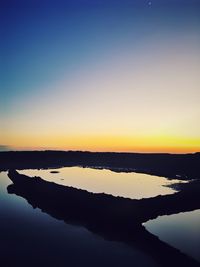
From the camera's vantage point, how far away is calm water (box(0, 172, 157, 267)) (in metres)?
12.3

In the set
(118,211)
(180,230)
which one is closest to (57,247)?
(118,211)

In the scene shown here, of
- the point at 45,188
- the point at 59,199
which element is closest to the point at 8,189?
the point at 45,188

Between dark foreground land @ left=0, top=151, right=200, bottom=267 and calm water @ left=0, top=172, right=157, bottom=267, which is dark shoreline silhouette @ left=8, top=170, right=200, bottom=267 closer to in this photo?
dark foreground land @ left=0, top=151, right=200, bottom=267

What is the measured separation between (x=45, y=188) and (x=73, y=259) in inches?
667

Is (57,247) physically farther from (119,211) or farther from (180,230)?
(180,230)

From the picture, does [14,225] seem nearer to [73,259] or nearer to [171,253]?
[73,259]

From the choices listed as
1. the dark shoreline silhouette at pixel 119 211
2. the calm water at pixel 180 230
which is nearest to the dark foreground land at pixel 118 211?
the dark shoreline silhouette at pixel 119 211

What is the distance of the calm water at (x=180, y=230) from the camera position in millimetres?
14082

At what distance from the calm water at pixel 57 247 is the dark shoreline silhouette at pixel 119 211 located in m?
0.68

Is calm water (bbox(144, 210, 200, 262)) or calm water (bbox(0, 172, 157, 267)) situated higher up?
calm water (bbox(144, 210, 200, 262))

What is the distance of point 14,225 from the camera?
731 inches

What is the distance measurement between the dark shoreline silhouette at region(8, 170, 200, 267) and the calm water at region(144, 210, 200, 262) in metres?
0.57

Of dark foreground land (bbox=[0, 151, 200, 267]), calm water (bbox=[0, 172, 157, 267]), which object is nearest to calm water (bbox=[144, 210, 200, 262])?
dark foreground land (bbox=[0, 151, 200, 267])

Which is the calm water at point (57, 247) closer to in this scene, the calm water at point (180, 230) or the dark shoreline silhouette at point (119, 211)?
the dark shoreline silhouette at point (119, 211)
